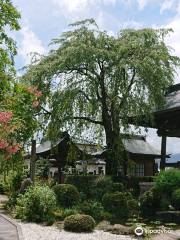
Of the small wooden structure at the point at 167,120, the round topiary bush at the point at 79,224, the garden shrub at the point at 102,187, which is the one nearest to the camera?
the round topiary bush at the point at 79,224

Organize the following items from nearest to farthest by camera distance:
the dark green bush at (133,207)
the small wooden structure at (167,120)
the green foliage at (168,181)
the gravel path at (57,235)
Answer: the gravel path at (57,235)
the green foliage at (168,181)
the dark green bush at (133,207)
the small wooden structure at (167,120)

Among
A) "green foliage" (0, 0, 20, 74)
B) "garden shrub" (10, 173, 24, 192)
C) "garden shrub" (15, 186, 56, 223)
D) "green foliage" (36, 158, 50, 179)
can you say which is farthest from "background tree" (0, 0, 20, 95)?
"green foliage" (36, 158, 50, 179)

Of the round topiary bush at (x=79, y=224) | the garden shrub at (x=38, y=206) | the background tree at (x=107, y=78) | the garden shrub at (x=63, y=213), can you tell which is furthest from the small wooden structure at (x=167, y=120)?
the round topiary bush at (x=79, y=224)

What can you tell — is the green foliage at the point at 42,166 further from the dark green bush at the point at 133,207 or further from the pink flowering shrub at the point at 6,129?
the pink flowering shrub at the point at 6,129

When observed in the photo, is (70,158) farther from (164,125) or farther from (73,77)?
(164,125)

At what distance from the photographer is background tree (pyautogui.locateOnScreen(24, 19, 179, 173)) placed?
25.7 meters

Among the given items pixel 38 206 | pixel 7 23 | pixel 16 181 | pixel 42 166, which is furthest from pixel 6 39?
pixel 42 166

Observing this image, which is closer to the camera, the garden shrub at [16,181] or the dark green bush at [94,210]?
the dark green bush at [94,210]

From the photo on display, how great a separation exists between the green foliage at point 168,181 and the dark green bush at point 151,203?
0.26 meters

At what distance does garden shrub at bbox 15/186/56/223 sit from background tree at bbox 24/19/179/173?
7393mm

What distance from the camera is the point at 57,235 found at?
1469cm

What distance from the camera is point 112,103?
26.3m

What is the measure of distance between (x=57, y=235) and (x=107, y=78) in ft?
43.2

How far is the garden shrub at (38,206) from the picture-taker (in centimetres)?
1806
